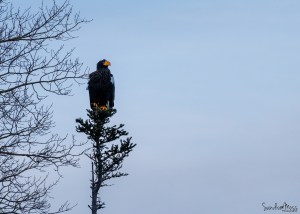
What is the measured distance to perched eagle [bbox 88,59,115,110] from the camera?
16469 mm

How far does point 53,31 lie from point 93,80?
16.9 feet

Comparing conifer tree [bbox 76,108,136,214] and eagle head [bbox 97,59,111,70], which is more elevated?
eagle head [bbox 97,59,111,70]

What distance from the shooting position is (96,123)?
13453 millimetres

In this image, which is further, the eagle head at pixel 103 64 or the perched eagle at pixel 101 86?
the eagle head at pixel 103 64

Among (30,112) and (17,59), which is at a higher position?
(17,59)

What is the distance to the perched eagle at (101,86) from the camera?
648 inches

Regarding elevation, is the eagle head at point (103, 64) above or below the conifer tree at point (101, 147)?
above

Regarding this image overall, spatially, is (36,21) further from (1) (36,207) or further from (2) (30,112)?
(1) (36,207)

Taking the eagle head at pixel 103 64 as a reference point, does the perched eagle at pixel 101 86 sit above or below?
below

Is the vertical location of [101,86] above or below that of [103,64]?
below

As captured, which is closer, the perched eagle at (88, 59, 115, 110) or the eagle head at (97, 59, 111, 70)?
the perched eagle at (88, 59, 115, 110)

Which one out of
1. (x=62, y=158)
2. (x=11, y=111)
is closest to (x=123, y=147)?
(x=62, y=158)

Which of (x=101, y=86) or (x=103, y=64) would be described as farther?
(x=103, y=64)

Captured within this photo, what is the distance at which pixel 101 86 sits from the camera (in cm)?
1644
